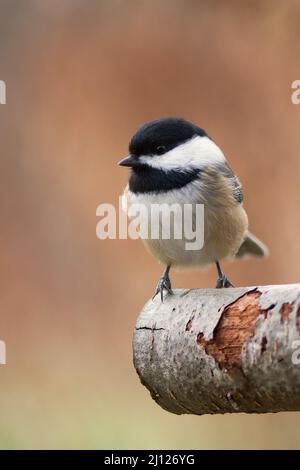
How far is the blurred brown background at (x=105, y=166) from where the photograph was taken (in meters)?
3.81

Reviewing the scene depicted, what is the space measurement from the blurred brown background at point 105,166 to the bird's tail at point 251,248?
926 millimetres

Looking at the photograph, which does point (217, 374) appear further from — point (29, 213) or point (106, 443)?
point (29, 213)

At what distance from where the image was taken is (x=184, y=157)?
2.33 meters

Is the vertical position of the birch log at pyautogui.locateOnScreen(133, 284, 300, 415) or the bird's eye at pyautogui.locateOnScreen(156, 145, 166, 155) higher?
the bird's eye at pyautogui.locateOnScreen(156, 145, 166, 155)

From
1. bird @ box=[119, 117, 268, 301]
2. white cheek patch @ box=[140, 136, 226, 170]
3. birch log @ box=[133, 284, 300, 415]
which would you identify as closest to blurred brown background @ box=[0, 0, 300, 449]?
bird @ box=[119, 117, 268, 301]

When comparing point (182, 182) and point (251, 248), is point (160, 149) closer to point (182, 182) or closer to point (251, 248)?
point (182, 182)

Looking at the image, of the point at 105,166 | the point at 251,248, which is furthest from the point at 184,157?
the point at 105,166

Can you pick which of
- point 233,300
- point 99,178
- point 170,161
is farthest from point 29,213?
point 233,300

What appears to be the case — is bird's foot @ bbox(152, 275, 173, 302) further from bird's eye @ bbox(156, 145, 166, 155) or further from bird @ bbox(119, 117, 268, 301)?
bird's eye @ bbox(156, 145, 166, 155)

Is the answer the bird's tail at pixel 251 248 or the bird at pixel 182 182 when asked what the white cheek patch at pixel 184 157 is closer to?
the bird at pixel 182 182

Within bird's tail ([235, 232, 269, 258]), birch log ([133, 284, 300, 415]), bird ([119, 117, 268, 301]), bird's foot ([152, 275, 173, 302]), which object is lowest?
birch log ([133, 284, 300, 415])

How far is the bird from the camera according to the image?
7.55 ft

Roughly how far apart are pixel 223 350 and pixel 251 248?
4.09ft

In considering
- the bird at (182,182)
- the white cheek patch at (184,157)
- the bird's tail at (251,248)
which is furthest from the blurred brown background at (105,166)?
the white cheek patch at (184,157)
